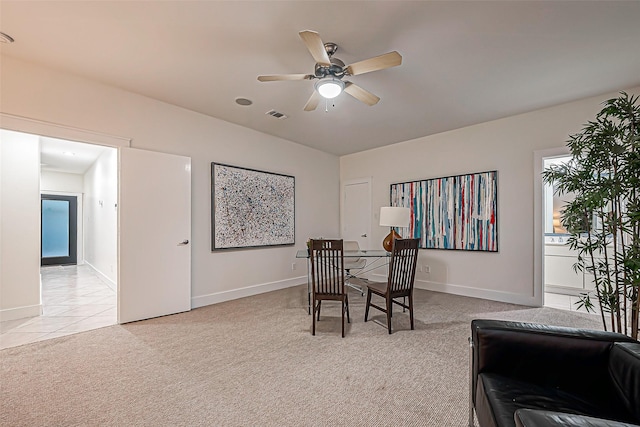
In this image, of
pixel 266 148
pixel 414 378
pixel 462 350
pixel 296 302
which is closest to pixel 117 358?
pixel 296 302

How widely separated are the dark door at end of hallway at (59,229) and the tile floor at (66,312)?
2197 millimetres

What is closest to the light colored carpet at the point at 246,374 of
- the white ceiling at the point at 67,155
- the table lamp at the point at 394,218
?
the table lamp at the point at 394,218

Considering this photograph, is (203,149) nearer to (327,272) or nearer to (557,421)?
(327,272)

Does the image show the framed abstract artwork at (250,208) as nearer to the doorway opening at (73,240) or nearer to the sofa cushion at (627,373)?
the doorway opening at (73,240)

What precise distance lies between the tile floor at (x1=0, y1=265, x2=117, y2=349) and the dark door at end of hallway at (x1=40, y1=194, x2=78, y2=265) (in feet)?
7.21

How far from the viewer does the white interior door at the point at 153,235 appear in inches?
126

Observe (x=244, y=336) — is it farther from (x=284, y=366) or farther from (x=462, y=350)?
(x=462, y=350)

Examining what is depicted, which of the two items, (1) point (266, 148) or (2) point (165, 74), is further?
(1) point (266, 148)

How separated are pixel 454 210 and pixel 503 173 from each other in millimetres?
877

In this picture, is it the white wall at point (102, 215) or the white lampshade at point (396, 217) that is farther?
the white wall at point (102, 215)

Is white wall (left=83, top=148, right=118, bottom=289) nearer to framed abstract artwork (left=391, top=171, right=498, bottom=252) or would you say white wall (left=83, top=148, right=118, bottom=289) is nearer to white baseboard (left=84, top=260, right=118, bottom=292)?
white baseboard (left=84, top=260, right=118, bottom=292)

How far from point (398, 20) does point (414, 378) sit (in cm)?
273

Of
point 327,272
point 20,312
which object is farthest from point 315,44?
point 20,312

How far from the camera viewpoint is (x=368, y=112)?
3838 mm
